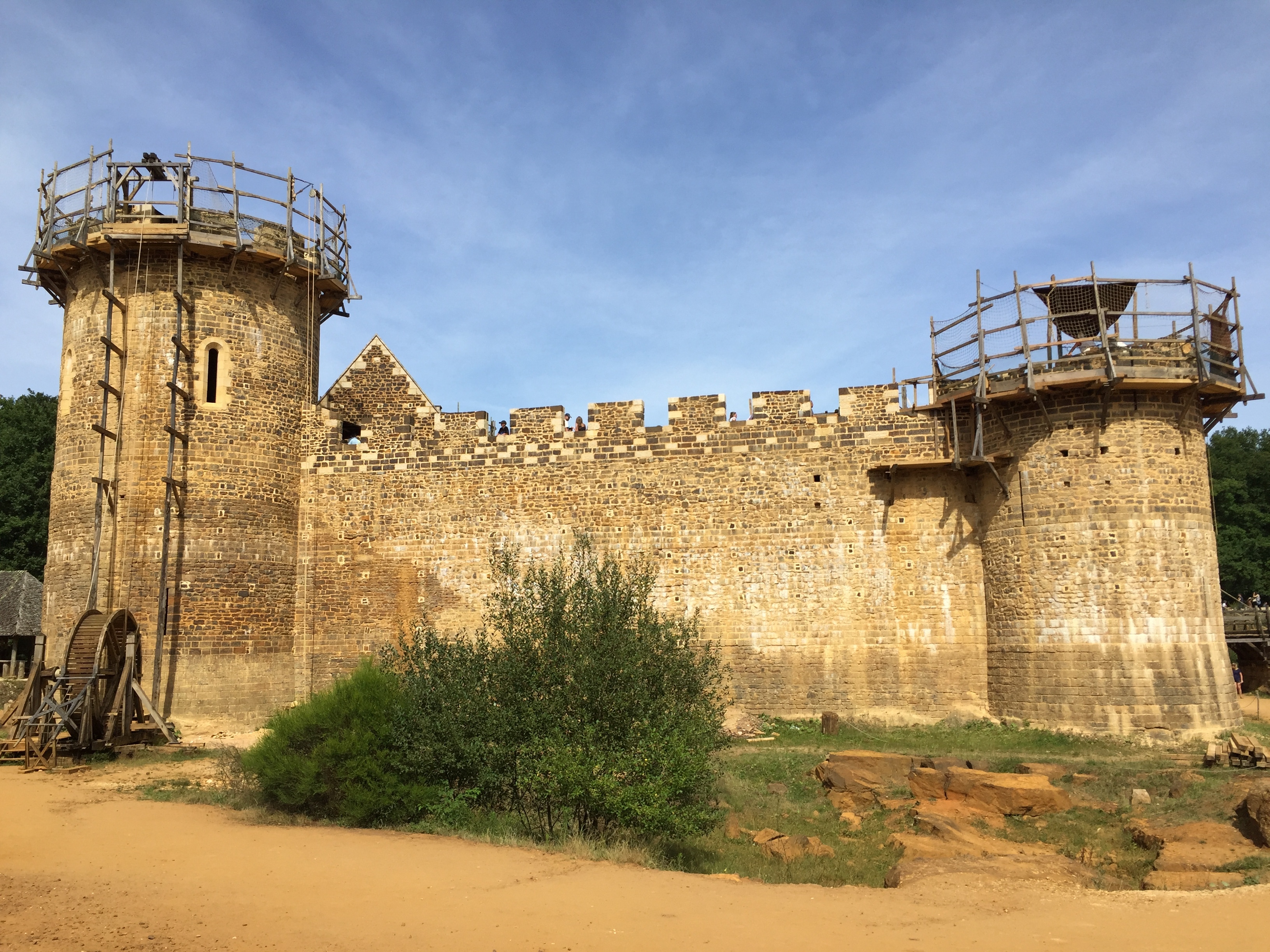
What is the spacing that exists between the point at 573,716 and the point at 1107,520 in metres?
10.4

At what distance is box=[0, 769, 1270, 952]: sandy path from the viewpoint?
7273 millimetres

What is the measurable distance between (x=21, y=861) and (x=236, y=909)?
3.20m

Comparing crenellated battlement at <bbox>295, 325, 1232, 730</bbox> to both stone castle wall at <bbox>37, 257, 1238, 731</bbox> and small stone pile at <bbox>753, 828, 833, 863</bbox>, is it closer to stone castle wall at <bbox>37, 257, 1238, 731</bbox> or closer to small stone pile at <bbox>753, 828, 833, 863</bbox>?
stone castle wall at <bbox>37, 257, 1238, 731</bbox>

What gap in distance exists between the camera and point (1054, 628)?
16453 mm

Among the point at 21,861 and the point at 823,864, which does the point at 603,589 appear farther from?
the point at 21,861

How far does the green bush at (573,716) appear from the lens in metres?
10.6

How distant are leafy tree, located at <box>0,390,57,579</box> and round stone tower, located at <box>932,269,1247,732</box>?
29734mm

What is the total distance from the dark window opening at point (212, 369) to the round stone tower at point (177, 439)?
0.08ft

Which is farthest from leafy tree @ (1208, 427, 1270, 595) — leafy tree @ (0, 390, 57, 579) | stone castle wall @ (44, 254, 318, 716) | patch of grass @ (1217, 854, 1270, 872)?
leafy tree @ (0, 390, 57, 579)

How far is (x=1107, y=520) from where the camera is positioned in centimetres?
1642

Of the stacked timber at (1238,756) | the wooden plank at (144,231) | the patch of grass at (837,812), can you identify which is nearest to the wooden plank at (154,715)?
the patch of grass at (837,812)

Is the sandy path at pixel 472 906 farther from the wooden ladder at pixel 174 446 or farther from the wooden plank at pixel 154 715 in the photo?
the wooden ladder at pixel 174 446

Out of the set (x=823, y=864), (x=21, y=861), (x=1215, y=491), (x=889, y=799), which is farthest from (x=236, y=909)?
(x=1215, y=491)

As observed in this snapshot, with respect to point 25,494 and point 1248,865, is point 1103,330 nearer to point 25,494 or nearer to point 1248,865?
point 1248,865
